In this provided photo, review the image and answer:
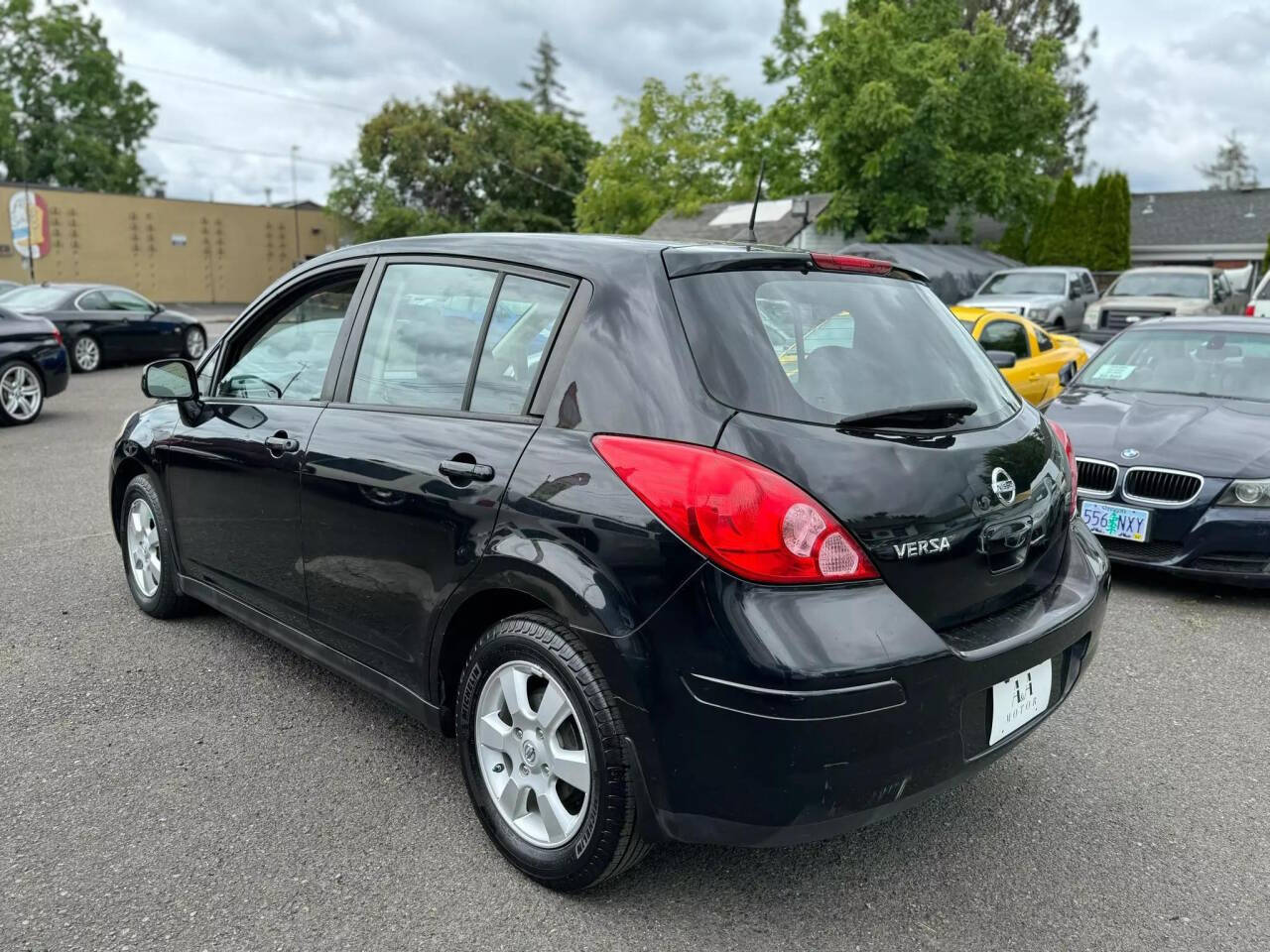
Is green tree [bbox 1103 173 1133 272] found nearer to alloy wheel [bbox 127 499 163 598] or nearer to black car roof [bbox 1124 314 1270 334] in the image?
black car roof [bbox 1124 314 1270 334]

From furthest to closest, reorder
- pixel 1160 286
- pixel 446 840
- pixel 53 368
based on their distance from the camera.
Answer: pixel 1160 286 → pixel 53 368 → pixel 446 840

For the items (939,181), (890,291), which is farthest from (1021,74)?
(890,291)

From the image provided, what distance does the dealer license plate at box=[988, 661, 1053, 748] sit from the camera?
2.45 m

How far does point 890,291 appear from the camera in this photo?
297cm

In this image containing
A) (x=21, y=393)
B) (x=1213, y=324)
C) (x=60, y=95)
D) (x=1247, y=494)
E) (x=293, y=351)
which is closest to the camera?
(x=293, y=351)

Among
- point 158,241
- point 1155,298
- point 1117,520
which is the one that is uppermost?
→ point 158,241

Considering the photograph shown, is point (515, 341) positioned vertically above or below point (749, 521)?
above

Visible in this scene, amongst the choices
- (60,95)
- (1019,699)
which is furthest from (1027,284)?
(60,95)

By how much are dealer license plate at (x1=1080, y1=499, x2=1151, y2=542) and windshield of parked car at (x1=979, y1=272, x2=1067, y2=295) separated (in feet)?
48.0

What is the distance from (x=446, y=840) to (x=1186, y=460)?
4.35 metres

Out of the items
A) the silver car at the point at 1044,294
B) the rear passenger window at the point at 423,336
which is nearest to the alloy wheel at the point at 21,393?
the rear passenger window at the point at 423,336

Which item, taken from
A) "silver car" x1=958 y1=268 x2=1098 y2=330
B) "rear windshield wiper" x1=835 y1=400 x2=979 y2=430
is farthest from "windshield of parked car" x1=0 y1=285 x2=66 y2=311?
"rear windshield wiper" x1=835 y1=400 x2=979 y2=430

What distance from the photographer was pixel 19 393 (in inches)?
411

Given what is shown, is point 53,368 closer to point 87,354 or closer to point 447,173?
point 87,354
